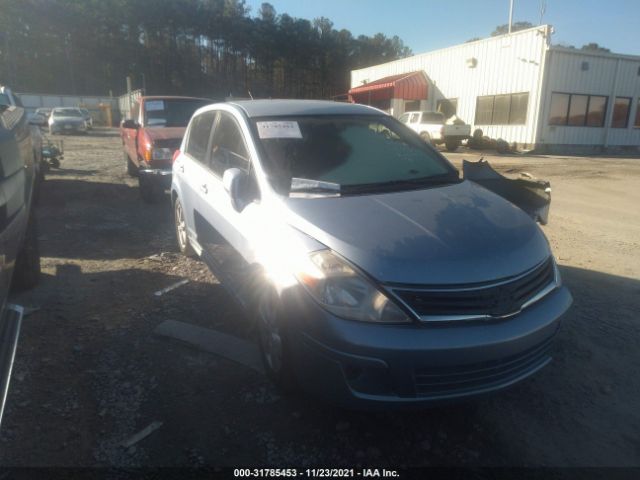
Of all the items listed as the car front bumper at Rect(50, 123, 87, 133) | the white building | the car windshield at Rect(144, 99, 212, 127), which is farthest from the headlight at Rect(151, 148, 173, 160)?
the car front bumper at Rect(50, 123, 87, 133)

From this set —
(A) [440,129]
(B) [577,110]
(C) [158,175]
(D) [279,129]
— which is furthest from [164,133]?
(B) [577,110]

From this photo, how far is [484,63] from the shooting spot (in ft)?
77.9

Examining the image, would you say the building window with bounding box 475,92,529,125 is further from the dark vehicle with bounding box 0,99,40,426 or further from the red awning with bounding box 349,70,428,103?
the dark vehicle with bounding box 0,99,40,426

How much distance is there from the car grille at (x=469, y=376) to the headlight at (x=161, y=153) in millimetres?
6544

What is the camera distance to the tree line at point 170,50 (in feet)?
198

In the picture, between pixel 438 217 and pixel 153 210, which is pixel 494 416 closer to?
pixel 438 217

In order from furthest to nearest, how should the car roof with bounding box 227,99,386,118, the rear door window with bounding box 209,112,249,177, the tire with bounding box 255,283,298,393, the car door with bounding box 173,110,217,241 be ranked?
the car door with bounding box 173,110,217,241, the car roof with bounding box 227,99,386,118, the rear door window with bounding box 209,112,249,177, the tire with bounding box 255,283,298,393

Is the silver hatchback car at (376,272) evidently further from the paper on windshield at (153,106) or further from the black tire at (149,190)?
the paper on windshield at (153,106)

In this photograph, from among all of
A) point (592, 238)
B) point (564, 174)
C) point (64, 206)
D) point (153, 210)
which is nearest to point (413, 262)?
point (592, 238)

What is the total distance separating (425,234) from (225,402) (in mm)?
1544

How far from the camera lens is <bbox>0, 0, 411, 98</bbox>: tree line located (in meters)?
60.2

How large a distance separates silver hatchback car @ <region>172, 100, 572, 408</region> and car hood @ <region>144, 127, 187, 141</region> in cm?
470

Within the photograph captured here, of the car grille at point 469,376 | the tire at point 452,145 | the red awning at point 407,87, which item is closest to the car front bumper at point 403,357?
the car grille at point 469,376

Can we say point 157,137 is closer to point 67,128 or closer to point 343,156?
point 343,156
